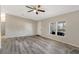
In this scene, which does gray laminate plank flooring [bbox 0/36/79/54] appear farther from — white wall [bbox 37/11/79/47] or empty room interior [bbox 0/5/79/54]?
white wall [bbox 37/11/79/47]

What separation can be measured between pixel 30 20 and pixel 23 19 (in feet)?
3.19

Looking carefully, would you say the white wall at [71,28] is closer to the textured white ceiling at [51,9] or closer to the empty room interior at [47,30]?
the empty room interior at [47,30]

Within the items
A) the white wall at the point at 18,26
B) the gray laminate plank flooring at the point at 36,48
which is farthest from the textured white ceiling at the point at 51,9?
the white wall at the point at 18,26

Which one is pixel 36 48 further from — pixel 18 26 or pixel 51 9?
pixel 18 26

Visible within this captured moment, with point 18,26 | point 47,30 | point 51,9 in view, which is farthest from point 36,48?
point 18,26

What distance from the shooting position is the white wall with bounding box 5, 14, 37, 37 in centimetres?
946

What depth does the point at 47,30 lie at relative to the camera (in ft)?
29.1

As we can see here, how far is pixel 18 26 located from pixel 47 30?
3.70 metres

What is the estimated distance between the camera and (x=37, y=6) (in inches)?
188

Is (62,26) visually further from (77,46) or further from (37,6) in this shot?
(37,6)

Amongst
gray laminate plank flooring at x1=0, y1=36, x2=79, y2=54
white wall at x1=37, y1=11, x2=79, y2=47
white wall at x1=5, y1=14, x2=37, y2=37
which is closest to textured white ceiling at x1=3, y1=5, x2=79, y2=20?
white wall at x1=37, y1=11, x2=79, y2=47

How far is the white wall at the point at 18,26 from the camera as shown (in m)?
9.46
